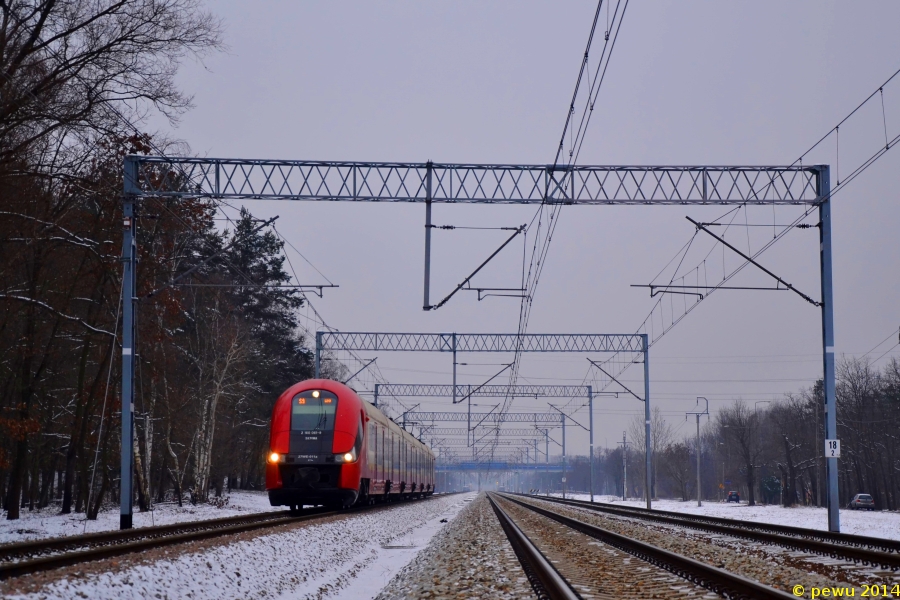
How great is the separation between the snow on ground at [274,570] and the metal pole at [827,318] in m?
10.2

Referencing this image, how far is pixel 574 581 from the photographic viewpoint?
1241 centimetres

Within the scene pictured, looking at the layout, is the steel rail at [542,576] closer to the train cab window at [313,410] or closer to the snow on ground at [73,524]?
the snow on ground at [73,524]

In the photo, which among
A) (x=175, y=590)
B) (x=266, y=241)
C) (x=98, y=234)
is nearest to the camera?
(x=175, y=590)

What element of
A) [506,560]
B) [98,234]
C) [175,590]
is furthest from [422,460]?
[175,590]

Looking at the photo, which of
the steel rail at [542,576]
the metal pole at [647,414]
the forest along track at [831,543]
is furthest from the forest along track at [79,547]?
the metal pole at [647,414]

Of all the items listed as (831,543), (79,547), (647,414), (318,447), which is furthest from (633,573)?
(647,414)

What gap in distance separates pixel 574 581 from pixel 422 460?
4537 cm

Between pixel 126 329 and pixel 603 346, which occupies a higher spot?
pixel 603 346

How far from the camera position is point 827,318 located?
24594mm

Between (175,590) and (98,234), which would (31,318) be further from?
(175,590)

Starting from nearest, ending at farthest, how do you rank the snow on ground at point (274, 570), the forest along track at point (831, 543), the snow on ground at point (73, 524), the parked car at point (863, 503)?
1. the snow on ground at point (274, 570)
2. the forest along track at point (831, 543)
3. the snow on ground at point (73, 524)
4. the parked car at point (863, 503)

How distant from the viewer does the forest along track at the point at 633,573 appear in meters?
10.6

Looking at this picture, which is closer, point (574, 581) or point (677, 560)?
point (574, 581)

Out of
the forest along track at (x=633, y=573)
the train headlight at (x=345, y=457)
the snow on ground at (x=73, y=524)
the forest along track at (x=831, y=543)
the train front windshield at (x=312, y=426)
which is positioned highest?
the train front windshield at (x=312, y=426)
